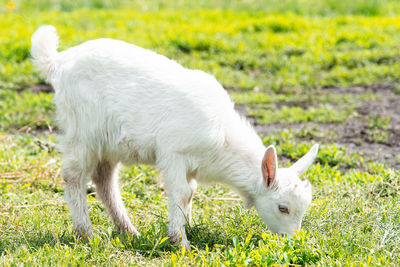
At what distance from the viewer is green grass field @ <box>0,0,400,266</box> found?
180 inches

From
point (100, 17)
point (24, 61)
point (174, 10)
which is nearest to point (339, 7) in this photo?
point (174, 10)

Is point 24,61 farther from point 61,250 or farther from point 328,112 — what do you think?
point 61,250

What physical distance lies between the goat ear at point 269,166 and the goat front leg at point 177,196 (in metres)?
0.64

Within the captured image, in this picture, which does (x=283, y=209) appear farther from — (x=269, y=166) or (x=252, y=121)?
(x=252, y=121)

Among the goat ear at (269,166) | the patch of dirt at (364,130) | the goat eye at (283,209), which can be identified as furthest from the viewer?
the patch of dirt at (364,130)

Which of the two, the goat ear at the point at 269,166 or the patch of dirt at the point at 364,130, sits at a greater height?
the goat ear at the point at 269,166

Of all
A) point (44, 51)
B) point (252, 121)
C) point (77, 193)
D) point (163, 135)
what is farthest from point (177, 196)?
point (252, 121)

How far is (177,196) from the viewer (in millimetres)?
4934

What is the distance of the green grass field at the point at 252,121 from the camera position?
458 centimetres

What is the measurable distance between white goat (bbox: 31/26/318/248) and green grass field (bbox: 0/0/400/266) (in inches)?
12.6

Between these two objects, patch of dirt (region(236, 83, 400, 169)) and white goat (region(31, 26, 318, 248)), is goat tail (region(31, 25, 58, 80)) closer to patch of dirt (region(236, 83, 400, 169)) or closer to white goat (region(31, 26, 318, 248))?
white goat (region(31, 26, 318, 248))

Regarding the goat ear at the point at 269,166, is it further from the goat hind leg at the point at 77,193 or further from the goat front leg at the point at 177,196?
the goat hind leg at the point at 77,193

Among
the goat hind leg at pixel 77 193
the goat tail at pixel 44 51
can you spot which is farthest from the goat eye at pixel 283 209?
the goat tail at pixel 44 51

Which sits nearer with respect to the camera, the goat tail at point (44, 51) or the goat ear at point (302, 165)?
the goat ear at point (302, 165)
